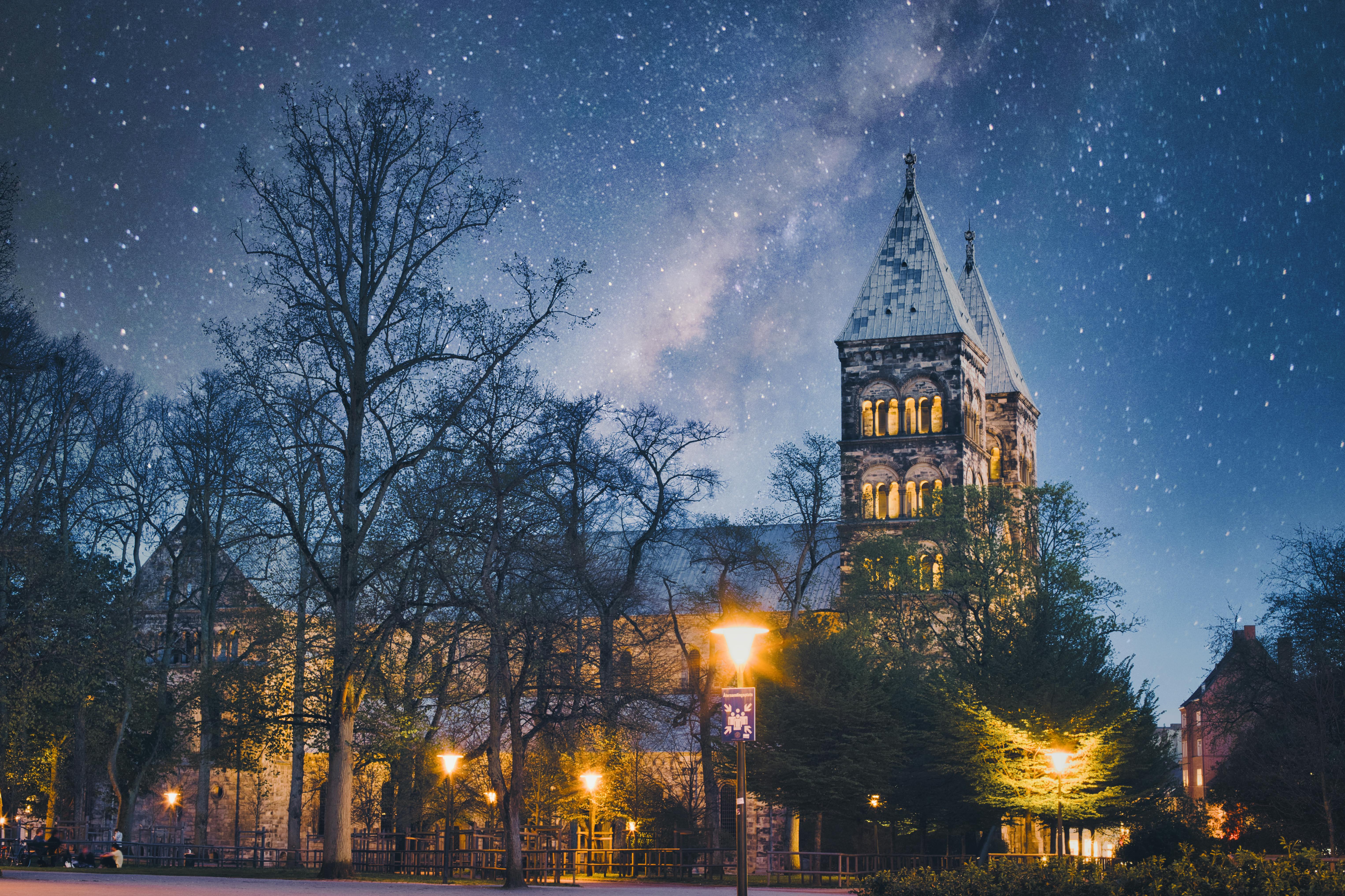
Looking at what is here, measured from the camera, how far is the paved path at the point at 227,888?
20.6 m

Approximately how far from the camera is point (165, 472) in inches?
1719

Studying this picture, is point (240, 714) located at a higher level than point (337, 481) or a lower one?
lower

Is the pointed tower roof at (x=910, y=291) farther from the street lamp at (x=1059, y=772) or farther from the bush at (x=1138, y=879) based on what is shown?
the bush at (x=1138, y=879)

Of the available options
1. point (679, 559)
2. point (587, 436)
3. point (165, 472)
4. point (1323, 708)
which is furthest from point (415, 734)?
point (679, 559)

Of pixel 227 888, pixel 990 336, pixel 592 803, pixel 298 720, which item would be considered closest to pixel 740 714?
pixel 227 888

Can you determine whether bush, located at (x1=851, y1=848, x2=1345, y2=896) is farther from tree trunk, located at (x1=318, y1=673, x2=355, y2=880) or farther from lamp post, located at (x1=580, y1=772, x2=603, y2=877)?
lamp post, located at (x1=580, y1=772, x2=603, y2=877)

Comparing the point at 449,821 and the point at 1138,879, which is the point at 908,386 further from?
the point at 1138,879

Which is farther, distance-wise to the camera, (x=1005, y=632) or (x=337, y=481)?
(x=1005, y=632)

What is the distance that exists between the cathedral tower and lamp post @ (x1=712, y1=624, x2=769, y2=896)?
47019mm

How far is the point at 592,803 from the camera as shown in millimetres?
48719

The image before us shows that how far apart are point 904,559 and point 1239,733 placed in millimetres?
15713

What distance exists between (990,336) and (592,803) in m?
46.2

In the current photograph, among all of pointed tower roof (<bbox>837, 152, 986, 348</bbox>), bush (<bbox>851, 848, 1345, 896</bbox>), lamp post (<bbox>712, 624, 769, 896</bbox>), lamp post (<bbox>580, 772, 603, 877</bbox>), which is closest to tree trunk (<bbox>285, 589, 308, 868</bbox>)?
lamp post (<bbox>580, 772, 603, 877</bbox>)

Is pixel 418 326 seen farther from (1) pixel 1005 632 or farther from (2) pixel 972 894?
(1) pixel 1005 632
